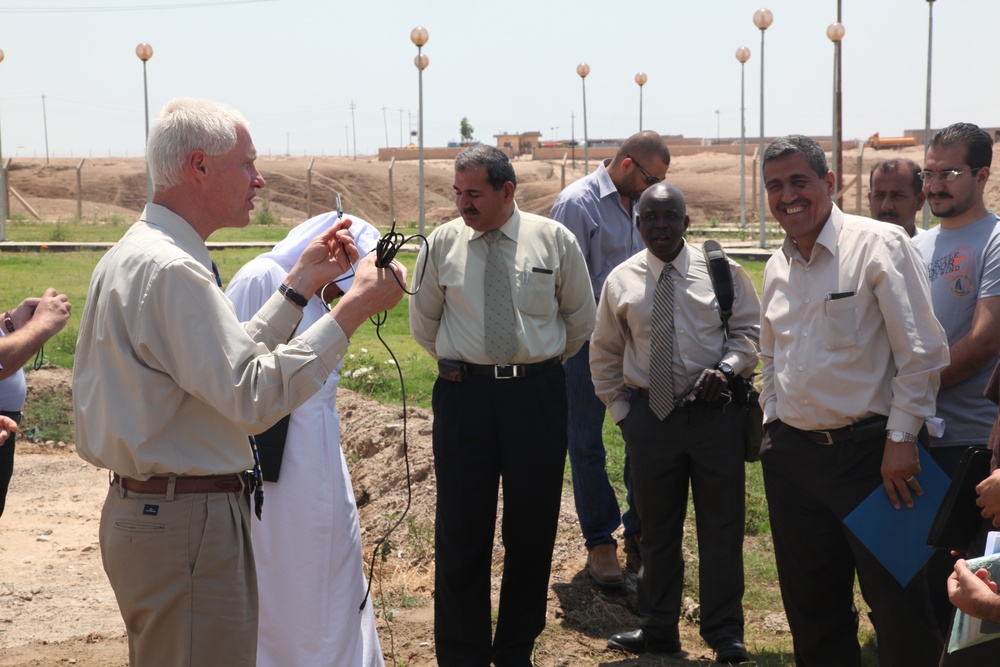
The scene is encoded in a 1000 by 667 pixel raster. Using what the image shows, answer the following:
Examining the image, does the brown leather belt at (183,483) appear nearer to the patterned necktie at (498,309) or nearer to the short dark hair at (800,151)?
the patterned necktie at (498,309)

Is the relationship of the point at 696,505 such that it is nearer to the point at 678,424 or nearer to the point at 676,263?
the point at 678,424

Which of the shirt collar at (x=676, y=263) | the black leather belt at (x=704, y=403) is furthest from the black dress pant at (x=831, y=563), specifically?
the shirt collar at (x=676, y=263)

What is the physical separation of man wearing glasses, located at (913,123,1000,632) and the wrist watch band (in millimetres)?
2586

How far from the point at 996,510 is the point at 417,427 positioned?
5.55 metres

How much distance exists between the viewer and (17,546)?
7.37 m

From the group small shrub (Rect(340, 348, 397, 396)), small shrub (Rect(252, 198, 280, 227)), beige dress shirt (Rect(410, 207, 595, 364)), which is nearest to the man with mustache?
beige dress shirt (Rect(410, 207, 595, 364))

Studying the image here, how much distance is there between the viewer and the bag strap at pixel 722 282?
507 cm

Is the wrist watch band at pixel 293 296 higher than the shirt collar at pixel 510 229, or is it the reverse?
the shirt collar at pixel 510 229

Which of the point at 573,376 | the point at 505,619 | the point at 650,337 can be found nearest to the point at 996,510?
the point at 650,337

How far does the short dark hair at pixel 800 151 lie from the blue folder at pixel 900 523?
1149 mm

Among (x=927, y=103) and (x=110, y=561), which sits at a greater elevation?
(x=927, y=103)

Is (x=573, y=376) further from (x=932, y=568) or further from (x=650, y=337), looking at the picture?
(x=932, y=568)

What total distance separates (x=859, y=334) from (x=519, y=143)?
71359 millimetres

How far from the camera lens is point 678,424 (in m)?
4.99
